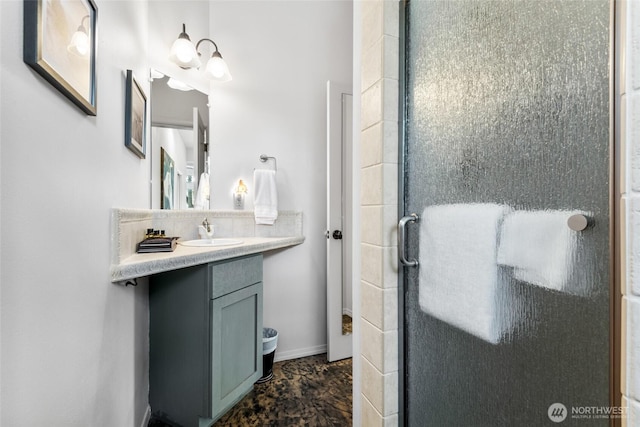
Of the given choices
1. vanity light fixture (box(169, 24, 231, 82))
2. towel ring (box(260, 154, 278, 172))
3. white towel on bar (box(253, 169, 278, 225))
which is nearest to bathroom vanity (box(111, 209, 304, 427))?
white towel on bar (box(253, 169, 278, 225))

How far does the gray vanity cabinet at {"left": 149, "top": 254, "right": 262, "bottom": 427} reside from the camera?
1399 mm

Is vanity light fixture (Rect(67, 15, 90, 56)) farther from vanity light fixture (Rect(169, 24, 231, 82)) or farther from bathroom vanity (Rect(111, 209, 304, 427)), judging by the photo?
vanity light fixture (Rect(169, 24, 231, 82))

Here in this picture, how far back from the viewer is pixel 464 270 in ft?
2.35

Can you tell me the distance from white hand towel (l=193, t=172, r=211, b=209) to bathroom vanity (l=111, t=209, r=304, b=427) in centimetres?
39

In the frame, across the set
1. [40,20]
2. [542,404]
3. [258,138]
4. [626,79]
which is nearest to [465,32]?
[626,79]

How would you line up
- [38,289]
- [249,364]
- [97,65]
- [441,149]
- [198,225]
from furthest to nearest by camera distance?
1. [198,225]
2. [249,364]
3. [97,65]
4. [441,149]
5. [38,289]

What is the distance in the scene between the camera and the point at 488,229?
0.65 m

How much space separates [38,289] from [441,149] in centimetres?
102

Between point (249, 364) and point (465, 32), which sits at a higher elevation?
point (465, 32)

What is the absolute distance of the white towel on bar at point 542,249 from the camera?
0.50 m

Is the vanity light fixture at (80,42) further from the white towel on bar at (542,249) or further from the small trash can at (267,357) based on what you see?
the small trash can at (267,357)

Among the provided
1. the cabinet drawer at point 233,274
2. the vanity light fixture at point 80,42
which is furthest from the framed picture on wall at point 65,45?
the cabinet drawer at point 233,274

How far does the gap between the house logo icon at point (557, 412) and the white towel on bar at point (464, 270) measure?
13 centimetres

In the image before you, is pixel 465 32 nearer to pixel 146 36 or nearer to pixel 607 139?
pixel 607 139
